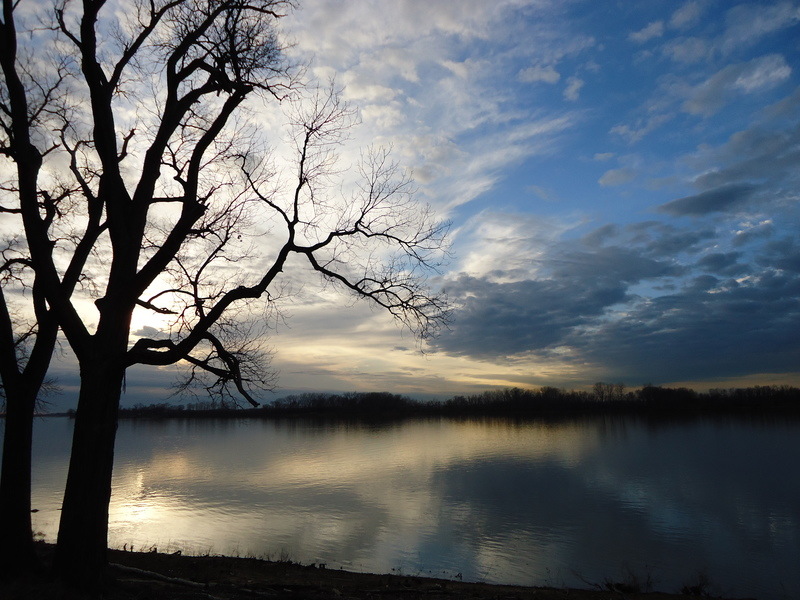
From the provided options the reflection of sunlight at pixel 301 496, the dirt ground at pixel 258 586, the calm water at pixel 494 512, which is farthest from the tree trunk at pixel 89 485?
the reflection of sunlight at pixel 301 496

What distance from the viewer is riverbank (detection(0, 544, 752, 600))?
6.68 m

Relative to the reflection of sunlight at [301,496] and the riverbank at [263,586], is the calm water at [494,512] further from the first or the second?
the riverbank at [263,586]

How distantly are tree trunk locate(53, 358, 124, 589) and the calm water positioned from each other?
9.85m

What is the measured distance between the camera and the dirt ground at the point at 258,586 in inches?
258

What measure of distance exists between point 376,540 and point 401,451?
28.9 meters

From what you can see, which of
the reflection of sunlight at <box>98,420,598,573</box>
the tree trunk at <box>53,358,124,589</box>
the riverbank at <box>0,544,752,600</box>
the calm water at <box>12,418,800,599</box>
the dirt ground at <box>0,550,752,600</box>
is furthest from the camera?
the reflection of sunlight at <box>98,420,598,573</box>

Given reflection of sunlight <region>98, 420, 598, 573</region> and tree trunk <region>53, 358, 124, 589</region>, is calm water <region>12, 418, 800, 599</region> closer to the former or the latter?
reflection of sunlight <region>98, 420, 598, 573</region>

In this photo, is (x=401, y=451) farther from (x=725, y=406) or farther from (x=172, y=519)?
(x=725, y=406)

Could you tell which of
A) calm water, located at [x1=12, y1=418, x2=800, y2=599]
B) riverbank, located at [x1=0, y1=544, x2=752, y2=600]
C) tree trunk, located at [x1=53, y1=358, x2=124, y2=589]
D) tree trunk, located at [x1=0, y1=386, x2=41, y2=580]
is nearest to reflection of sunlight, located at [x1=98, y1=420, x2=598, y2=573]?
calm water, located at [x1=12, y1=418, x2=800, y2=599]

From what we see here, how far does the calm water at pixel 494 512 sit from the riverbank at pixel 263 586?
2429 mm

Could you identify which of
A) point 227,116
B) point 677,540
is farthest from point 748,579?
point 227,116

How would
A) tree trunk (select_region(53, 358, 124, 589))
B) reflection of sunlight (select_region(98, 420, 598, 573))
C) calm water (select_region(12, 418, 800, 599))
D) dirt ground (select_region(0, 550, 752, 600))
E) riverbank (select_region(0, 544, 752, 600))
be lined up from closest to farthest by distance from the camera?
tree trunk (select_region(53, 358, 124, 589)) → dirt ground (select_region(0, 550, 752, 600)) → riverbank (select_region(0, 544, 752, 600)) → calm water (select_region(12, 418, 800, 599)) → reflection of sunlight (select_region(98, 420, 598, 573))

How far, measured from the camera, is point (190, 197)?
7.06 m

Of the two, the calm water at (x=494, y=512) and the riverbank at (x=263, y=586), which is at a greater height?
the riverbank at (x=263, y=586)
